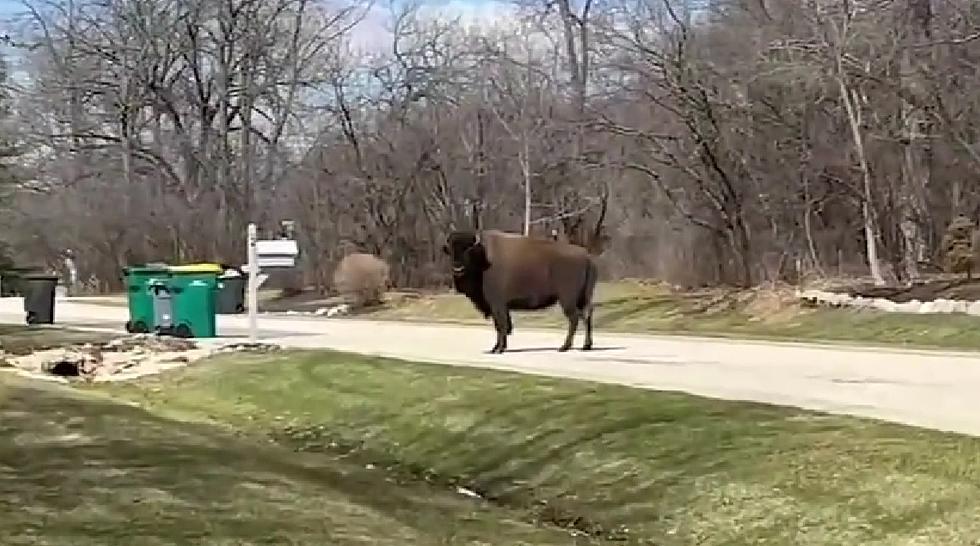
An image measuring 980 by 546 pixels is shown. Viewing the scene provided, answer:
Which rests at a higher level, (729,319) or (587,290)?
(587,290)

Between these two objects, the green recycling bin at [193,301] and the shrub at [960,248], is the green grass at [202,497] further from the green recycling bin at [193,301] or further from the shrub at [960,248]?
the shrub at [960,248]

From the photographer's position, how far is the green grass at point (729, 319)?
2436cm

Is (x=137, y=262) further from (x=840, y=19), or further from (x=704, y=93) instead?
(x=840, y=19)

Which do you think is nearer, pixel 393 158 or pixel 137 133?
pixel 393 158

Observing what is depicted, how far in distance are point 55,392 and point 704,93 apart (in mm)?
19029

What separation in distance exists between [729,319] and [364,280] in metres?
14.5

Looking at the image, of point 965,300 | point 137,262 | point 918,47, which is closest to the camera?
point 965,300

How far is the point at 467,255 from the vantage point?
890 inches

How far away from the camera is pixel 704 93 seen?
115 feet

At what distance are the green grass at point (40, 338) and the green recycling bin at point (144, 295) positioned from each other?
0.84 metres

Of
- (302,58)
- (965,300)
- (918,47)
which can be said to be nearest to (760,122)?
(918,47)

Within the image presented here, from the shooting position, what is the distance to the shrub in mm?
28438

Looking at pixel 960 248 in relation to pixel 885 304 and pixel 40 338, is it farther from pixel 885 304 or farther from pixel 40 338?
pixel 40 338

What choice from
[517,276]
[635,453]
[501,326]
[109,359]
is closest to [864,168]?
[517,276]
